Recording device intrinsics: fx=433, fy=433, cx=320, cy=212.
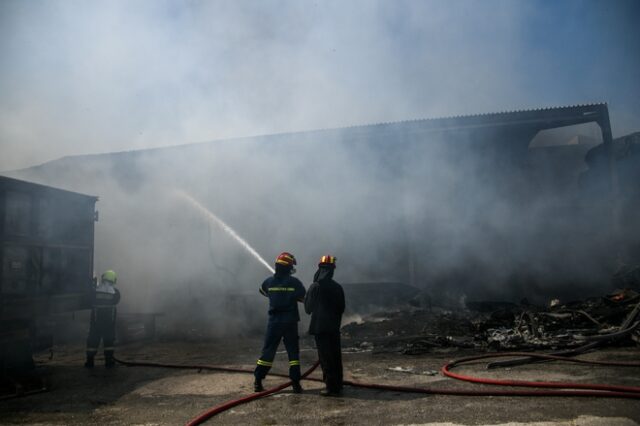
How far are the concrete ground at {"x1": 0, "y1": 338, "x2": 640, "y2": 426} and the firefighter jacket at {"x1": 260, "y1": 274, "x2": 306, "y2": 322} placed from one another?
76 centimetres

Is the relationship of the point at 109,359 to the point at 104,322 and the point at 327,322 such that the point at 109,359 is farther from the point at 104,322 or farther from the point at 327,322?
the point at 327,322

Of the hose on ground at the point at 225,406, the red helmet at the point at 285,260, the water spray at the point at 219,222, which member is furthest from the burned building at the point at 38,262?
the water spray at the point at 219,222

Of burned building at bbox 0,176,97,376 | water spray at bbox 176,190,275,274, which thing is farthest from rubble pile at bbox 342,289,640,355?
water spray at bbox 176,190,275,274

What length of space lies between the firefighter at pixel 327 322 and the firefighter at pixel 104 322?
3334mm

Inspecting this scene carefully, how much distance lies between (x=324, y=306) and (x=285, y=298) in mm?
496

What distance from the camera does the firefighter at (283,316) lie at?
453 centimetres

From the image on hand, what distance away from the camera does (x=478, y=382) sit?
4.33m

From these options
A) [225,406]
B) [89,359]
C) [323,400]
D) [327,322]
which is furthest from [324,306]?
[89,359]

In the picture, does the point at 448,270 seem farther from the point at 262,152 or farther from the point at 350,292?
the point at 262,152

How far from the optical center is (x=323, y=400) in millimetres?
4098

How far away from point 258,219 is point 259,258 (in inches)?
51.9

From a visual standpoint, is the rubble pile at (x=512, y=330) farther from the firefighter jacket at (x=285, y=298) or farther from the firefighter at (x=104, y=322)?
the firefighter at (x=104, y=322)

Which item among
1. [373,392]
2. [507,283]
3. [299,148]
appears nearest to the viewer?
[373,392]

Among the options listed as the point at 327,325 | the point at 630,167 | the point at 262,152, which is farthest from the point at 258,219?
the point at 630,167
